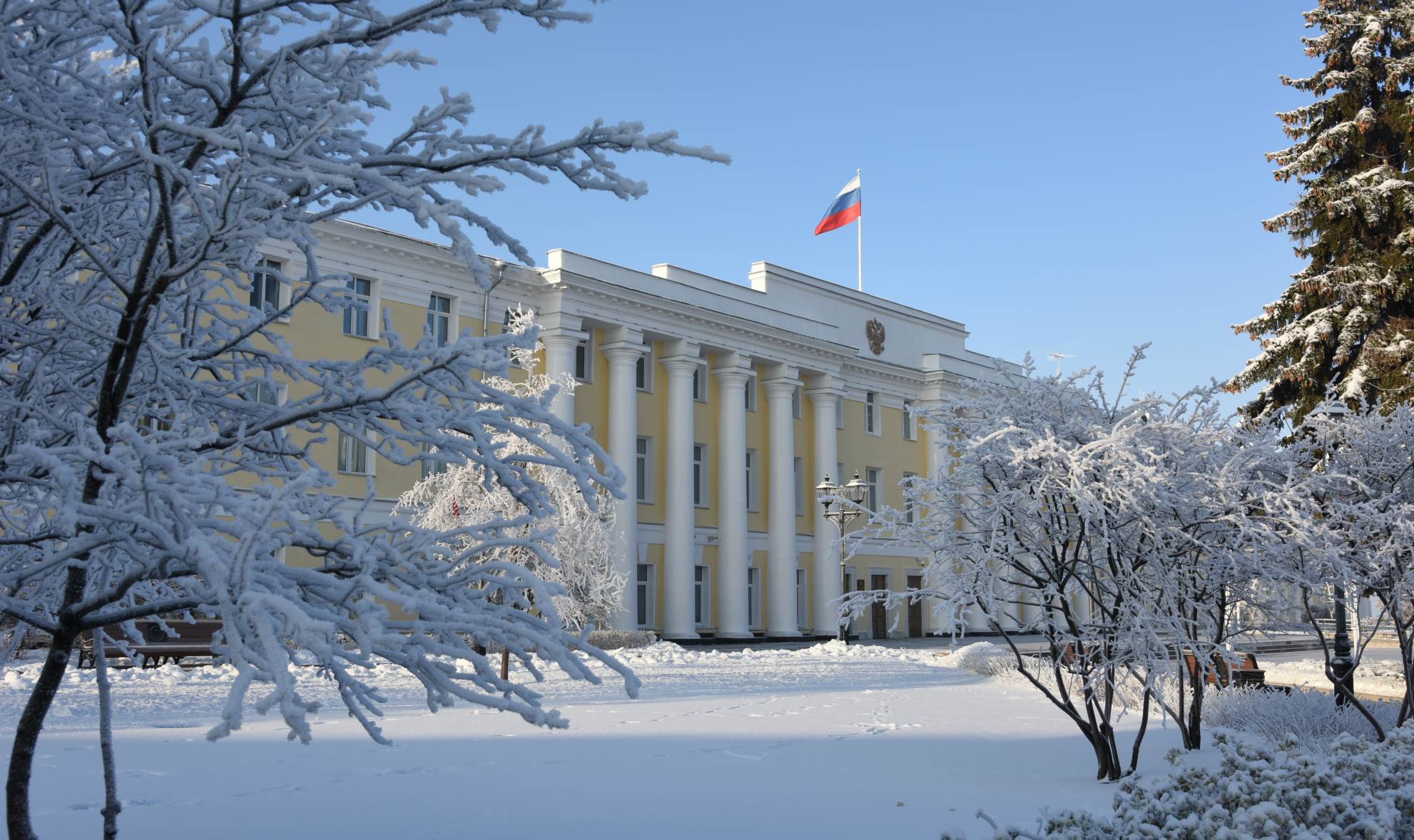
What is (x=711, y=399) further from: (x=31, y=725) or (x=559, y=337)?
(x=31, y=725)

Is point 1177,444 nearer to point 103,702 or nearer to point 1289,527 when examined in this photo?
point 1289,527

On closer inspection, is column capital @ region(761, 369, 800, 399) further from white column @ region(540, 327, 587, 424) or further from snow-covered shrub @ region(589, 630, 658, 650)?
snow-covered shrub @ region(589, 630, 658, 650)

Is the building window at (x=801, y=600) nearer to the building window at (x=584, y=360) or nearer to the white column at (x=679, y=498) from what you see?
the white column at (x=679, y=498)

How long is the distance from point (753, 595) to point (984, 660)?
17.2m

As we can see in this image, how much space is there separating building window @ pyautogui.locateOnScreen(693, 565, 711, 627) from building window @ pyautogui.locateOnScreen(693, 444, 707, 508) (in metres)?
2.21

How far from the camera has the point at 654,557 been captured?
37656 mm

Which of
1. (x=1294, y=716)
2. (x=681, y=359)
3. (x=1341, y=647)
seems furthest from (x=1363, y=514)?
(x=681, y=359)

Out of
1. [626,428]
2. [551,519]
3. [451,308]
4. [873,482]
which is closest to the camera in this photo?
[551,519]

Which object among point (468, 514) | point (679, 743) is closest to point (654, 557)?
point (468, 514)

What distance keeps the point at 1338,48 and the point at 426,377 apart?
2571 cm

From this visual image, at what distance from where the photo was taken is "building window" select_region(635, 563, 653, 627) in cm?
3697

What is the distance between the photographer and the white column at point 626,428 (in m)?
34.3

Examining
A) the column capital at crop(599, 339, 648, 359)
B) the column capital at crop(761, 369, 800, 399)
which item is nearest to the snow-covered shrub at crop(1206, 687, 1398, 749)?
the column capital at crop(599, 339, 648, 359)

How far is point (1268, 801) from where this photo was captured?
5.01m
